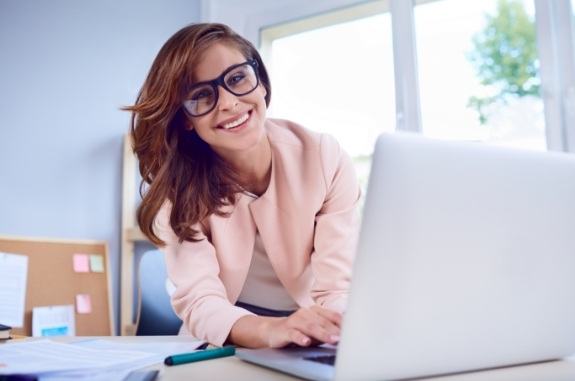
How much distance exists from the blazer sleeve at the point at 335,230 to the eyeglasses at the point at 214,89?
227 mm

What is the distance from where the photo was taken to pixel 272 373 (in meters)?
0.62

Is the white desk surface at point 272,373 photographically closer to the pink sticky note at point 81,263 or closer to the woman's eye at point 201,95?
the woman's eye at point 201,95

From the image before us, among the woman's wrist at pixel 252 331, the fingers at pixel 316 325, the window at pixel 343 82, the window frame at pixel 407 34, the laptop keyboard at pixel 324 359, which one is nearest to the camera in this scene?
the laptop keyboard at pixel 324 359

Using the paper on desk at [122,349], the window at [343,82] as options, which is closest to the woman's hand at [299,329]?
the paper on desk at [122,349]

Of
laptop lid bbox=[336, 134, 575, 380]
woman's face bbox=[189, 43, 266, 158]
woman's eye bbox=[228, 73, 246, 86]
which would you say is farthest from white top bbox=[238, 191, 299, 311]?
laptop lid bbox=[336, 134, 575, 380]

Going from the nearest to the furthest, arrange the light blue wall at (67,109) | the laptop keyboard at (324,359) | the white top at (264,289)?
the laptop keyboard at (324,359), the white top at (264,289), the light blue wall at (67,109)

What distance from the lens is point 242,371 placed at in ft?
2.09

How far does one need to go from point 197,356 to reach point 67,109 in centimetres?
221

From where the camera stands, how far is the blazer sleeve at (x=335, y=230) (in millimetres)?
1156

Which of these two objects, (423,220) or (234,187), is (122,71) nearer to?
(234,187)

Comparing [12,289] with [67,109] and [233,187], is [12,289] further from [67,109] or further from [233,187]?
[233,187]

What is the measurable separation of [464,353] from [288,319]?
278mm

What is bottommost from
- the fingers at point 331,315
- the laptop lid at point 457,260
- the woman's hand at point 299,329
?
the woman's hand at point 299,329

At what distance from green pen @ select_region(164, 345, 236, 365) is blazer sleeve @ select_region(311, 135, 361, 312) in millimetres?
400
